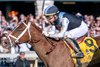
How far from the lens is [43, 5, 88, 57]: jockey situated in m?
9.82

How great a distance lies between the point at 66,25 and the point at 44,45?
2.27ft

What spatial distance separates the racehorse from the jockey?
0.17 metres

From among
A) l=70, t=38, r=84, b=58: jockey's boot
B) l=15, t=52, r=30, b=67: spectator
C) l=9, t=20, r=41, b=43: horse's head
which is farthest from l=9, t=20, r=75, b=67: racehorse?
l=15, t=52, r=30, b=67: spectator

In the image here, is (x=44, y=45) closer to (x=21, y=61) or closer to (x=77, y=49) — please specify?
(x=77, y=49)

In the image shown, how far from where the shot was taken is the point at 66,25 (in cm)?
980

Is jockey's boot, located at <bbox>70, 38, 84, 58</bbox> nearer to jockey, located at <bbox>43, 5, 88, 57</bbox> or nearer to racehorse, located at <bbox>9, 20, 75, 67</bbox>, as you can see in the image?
jockey, located at <bbox>43, 5, 88, 57</bbox>

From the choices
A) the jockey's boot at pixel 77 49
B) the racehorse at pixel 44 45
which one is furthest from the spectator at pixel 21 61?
the jockey's boot at pixel 77 49

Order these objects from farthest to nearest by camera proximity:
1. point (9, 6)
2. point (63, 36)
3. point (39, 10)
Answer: point (9, 6) < point (39, 10) < point (63, 36)

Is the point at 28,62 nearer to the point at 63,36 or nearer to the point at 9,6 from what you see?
the point at 63,36

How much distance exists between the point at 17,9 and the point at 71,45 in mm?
11648

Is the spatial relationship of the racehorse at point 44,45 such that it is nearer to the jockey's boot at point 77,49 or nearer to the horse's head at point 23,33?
the horse's head at point 23,33

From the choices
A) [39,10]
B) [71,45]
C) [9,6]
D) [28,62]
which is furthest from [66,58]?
[9,6]

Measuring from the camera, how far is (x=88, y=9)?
70.3 feet

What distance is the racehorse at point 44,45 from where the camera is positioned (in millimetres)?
9906
